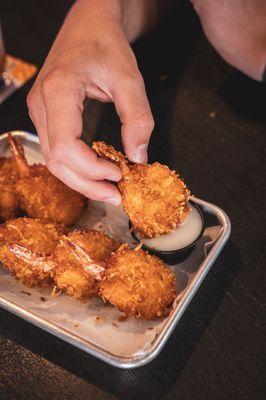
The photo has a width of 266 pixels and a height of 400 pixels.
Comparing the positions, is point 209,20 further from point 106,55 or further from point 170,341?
point 170,341

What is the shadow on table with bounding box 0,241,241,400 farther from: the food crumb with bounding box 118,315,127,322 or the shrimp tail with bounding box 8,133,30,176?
the shrimp tail with bounding box 8,133,30,176

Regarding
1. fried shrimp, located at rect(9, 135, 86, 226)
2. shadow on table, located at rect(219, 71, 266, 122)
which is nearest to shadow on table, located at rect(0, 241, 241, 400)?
fried shrimp, located at rect(9, 135, 86, 226)

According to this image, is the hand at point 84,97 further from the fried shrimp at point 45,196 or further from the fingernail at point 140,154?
the fried shrimp at point 45,196

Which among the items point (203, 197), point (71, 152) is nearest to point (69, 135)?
point (71, 152)

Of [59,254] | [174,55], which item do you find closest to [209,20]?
[174,55]

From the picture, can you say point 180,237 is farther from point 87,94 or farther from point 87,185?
point 87,94

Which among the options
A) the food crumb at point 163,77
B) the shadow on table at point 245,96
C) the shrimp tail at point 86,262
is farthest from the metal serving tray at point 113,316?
the food crumb at point 163,77
